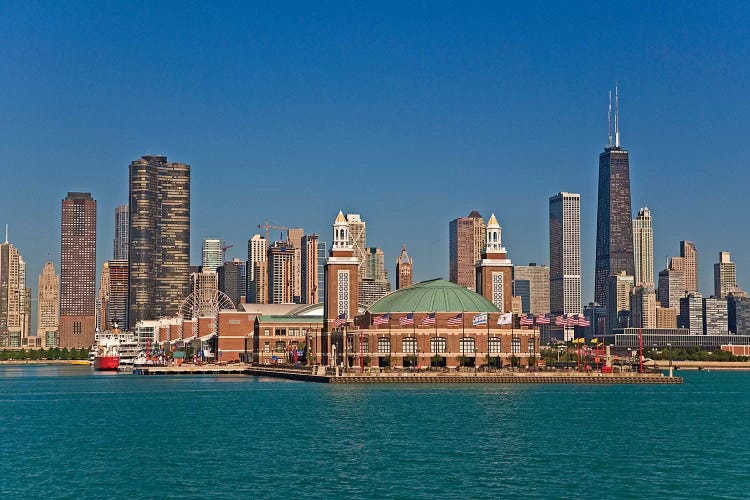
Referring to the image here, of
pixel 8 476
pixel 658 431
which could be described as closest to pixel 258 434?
pixel 8 476

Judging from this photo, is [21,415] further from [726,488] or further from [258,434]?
[726,488]

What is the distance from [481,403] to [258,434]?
→ 133 ft

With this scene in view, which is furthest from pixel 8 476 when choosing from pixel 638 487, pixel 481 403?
pixel 481 403

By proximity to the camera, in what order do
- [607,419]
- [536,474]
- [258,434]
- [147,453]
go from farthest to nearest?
[607,419]
[258,434]
[147,453]
[536,474]

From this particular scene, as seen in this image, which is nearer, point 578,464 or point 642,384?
point 578,464

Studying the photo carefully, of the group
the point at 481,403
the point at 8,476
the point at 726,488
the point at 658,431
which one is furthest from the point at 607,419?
the point at 8,476

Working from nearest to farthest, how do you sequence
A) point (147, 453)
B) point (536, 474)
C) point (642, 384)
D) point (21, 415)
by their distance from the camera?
1. point (536, 474)
2. point (147, 453)
3. point (21, 415)
4. point (642, 384)

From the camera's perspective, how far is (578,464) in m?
83.1

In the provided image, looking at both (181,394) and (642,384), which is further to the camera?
(642,384)

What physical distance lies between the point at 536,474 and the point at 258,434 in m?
31.0

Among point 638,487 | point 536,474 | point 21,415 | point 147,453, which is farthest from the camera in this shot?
point 21,415

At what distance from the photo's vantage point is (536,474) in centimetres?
7850

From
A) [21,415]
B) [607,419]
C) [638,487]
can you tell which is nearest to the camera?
[638,487]

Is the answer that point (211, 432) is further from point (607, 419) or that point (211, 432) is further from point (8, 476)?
point (607, 419)
